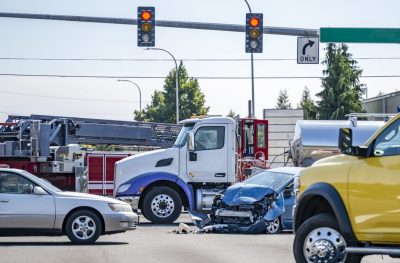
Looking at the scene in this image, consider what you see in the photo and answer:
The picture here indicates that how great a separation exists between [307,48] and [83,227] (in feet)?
39.1

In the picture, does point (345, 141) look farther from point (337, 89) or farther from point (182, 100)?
point (182, 100)

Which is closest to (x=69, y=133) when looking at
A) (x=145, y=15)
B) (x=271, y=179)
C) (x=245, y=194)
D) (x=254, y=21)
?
(x=145, y=15)

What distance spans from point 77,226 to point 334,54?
5183 centimetres

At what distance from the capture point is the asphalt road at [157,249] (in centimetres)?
1368

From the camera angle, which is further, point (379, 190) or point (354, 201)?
point (354, 201)

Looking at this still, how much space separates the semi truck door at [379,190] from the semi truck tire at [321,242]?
1.19 feet

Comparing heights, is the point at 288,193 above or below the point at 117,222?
above

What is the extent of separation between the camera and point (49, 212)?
16484mm

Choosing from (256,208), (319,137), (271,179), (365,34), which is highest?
(365,34)

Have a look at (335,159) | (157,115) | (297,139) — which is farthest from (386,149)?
(157,115)

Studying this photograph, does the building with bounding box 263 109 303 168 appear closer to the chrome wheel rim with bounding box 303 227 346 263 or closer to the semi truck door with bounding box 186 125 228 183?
the semi truck door with bounding box 186 125 228 183

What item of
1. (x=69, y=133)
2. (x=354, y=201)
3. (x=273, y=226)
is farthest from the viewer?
(x=69, y=133)

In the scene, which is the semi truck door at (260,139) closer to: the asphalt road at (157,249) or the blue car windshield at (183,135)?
the blue car windshield at (183,135)

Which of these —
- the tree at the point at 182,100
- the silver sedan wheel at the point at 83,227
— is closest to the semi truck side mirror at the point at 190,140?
the silver sedan wheel at the point at 83,227
